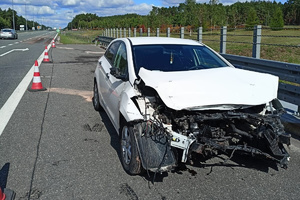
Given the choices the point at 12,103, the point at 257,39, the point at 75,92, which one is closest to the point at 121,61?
the point at 12,103

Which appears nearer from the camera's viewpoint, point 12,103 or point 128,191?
point 128,191

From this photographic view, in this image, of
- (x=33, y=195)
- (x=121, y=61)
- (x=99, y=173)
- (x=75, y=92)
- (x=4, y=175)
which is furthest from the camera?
(x=75, y=92)

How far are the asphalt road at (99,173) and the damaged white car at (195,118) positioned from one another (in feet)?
0.92

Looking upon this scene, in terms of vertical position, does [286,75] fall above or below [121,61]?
below

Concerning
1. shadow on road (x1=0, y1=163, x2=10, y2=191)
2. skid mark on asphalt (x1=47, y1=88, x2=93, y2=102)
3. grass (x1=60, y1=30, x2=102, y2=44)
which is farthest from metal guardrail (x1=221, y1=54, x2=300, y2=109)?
grass (x1=60, y1=30, x2=102, y2=44)

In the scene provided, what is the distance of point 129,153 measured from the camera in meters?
4.01

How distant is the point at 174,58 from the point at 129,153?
176cm

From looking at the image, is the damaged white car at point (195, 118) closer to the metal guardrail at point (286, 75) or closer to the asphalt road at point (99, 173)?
the asphalt road at point (99, 173)

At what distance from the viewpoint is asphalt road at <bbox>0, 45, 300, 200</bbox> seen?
356 cm

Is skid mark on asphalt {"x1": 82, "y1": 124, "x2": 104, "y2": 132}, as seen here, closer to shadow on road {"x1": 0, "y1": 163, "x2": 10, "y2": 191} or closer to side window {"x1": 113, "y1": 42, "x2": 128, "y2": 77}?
side window {"x1": 113, "y1": 42, "x2": 128, "y2": 77}

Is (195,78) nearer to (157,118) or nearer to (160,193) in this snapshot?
(157,118)

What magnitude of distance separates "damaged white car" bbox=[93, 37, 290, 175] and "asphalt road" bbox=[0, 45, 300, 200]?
0.28 m

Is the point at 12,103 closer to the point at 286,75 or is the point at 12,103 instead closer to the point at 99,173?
the point at 99,173

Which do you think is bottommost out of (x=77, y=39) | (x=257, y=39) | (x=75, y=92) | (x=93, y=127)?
(x=93, y=127)
